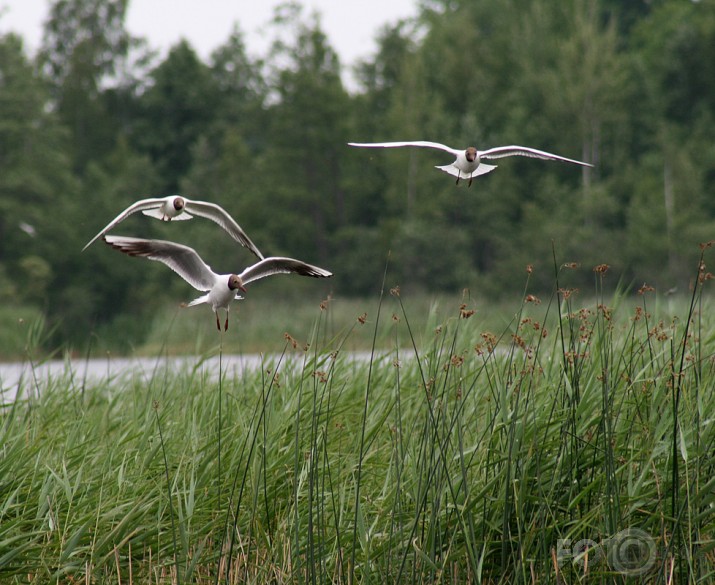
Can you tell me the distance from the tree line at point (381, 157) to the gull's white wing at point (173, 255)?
24307mm

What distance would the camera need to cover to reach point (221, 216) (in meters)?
3.03

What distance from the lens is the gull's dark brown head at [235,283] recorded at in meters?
2.70

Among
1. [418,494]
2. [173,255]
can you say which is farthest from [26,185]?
[173,255]

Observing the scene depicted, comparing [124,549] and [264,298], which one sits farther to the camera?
[264,298]

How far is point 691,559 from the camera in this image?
3254 millimetres

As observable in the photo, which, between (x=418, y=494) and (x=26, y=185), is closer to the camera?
(x=418, y=494)

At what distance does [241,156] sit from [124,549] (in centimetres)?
2823

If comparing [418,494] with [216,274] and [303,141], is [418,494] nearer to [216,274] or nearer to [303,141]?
[216,274]

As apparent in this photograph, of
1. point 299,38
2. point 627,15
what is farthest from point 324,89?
point 627,15

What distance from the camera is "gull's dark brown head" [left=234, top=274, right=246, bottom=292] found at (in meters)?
2.70

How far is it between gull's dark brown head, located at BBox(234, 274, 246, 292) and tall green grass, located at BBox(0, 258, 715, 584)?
1.83 feet

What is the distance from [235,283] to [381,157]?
101 feet

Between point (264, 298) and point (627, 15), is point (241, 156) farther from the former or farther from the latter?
point (627, 15)

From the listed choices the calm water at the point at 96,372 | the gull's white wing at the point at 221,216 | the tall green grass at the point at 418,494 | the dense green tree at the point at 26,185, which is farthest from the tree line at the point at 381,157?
the gull's white wing at the point at 221,216
